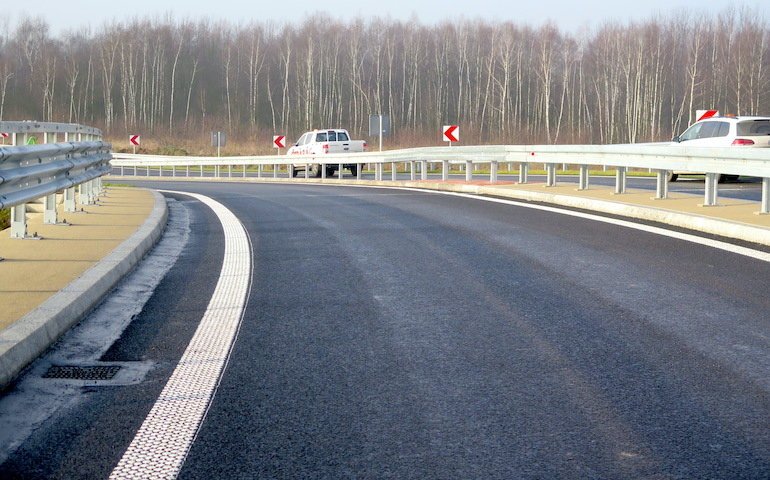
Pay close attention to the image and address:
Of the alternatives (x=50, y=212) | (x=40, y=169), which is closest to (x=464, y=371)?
(x=40, y=169)

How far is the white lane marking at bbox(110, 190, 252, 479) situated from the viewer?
→ 362cm

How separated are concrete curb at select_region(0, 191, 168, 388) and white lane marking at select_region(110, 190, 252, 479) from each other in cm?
78

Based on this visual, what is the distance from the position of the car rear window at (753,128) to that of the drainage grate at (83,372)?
20.6 m

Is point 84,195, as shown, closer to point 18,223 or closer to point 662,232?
point 18,223

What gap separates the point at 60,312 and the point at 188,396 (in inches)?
69.3

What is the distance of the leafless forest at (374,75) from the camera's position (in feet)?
290

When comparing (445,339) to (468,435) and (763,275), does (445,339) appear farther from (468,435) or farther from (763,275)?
(763,275)

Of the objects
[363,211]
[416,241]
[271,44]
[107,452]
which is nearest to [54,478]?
[107,452]

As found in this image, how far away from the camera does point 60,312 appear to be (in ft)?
19.4

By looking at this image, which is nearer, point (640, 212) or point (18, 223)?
point (18, 223)

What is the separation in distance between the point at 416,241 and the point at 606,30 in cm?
8838

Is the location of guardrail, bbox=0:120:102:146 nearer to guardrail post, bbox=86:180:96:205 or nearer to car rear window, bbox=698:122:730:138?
guardrail post, bbox=86:180:96:205

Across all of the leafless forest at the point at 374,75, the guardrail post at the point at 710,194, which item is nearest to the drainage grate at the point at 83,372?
the guardrail post at the point at 710,194

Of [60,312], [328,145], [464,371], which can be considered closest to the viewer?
[464,371]
